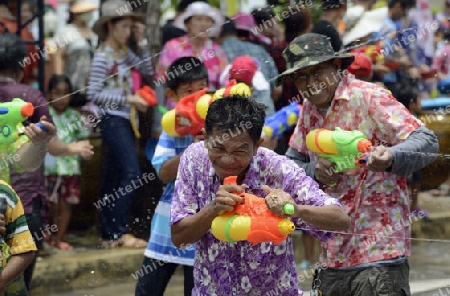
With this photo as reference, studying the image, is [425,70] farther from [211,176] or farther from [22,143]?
[211,176]

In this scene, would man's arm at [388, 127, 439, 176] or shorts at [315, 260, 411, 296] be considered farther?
shorts at [315, 260, 411, 296]

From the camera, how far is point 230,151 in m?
4.14

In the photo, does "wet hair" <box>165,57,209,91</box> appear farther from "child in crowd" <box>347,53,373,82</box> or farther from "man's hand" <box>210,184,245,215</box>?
"man's hand" <box>210,184,245,215</box>

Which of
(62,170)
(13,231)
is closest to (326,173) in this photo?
(13,231)

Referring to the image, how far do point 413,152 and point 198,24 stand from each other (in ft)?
12.3

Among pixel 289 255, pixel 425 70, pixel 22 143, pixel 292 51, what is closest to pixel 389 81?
pixel 425 70

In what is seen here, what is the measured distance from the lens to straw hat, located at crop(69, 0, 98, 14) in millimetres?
9977

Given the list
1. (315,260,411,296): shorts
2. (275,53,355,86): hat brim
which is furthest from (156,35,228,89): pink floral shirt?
(315,260,411,296): shorts

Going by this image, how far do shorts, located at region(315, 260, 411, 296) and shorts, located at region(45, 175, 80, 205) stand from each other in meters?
3.93

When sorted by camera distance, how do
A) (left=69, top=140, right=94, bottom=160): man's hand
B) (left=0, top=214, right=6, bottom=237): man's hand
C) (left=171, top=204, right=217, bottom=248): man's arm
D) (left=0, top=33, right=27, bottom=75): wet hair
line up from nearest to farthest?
(left=171, top=204, right=217, bottom=248): man's arm < (left=0, top=214, right=6, bottom=237): man's hand < (left=69, top=140, right=94, bottom=160): man's hand < (left=0, top=33, right=27, bottom=75): wet hair

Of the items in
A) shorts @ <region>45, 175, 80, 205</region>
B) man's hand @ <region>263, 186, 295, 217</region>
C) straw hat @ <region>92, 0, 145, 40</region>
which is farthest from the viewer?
shorts @ <region>45, 175, 80, 205</region>

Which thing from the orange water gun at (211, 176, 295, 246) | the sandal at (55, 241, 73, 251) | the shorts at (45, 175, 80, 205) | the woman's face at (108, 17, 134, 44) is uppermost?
the woman's face at (108, 17, 134, 44)

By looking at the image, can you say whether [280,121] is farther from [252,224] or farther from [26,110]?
[252,224]

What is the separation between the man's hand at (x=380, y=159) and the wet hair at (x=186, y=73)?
1550mm
